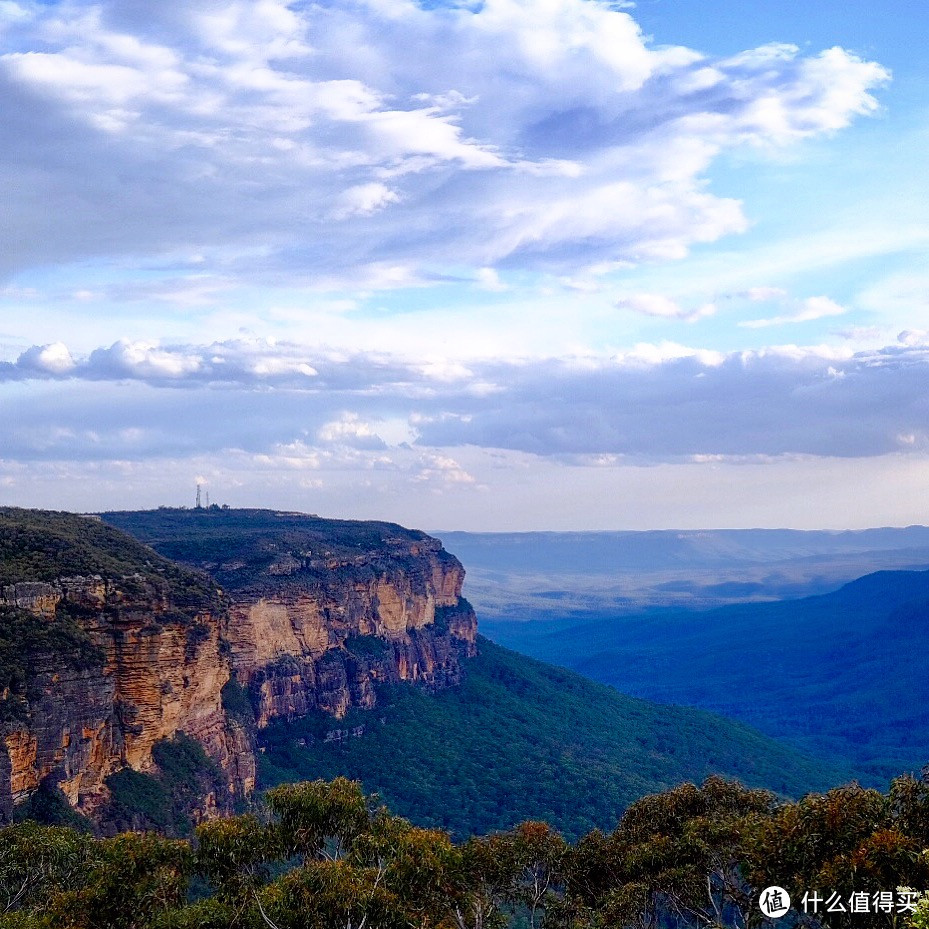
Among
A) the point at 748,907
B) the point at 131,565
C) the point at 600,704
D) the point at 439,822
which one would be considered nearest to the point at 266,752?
the point at 439,822

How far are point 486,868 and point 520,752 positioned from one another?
249 ft

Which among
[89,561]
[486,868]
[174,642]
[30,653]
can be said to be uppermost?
[89,561]

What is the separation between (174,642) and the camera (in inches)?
2368

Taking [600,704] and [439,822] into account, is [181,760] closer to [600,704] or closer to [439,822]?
[439,822]

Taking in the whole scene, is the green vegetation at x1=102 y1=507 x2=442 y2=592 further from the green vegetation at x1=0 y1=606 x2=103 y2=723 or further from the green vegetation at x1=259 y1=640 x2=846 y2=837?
the green vegetation at x1=0 y1=606 x2=103 y2=723

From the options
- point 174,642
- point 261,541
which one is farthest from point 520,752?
point 174,642

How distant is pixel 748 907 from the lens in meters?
25.2

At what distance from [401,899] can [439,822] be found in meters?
60.9

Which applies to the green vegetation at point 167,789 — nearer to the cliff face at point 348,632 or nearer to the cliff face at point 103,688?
the cliff face at point 103,688

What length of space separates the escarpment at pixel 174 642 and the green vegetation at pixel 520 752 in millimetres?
4241

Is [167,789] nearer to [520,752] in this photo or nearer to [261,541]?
[261,541]

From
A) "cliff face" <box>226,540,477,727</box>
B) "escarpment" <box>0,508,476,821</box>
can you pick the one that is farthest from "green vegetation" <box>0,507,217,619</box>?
"cliff face" <box>226,540,477,727</box>

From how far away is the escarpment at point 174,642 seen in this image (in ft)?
164

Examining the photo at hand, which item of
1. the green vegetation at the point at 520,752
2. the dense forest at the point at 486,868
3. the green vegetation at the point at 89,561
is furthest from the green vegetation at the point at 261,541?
the dense forest at the point at 486,868
